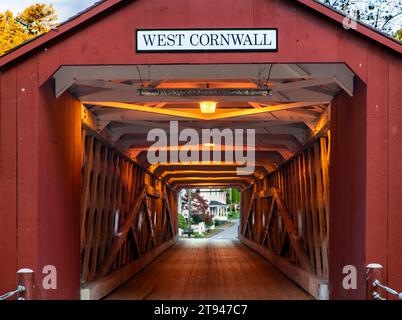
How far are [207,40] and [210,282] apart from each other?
872 cm

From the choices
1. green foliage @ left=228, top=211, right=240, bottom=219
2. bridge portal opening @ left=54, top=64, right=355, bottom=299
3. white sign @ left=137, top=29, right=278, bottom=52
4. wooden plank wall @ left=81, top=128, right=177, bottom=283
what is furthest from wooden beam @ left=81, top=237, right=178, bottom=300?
green foliage @ left=228, top=211, right=240, bottom=219

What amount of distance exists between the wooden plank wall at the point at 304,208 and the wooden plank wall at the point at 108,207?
422 cm

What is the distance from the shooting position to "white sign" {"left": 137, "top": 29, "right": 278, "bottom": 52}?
833cm

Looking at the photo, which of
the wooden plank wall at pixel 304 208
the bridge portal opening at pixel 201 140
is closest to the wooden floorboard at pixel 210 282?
the bridge portal opening at pixel 201 140

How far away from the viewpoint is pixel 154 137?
1766 cm

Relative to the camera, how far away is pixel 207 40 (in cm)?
838

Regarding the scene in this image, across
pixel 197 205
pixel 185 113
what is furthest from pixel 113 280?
pixel 197 205

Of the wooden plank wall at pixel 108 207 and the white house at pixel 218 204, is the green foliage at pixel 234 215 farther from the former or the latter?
the wooden plank wall at pixel 108 207

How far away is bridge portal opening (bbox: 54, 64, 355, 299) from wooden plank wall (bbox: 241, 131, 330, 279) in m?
0.03

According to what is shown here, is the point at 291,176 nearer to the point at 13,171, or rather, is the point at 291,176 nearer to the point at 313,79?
the point at 313,79

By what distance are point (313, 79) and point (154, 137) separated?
7.79 metres

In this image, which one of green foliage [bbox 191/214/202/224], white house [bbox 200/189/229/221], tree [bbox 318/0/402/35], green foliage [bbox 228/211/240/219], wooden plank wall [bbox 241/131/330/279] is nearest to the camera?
wooden plank wall [bbox 241/131/330/279]

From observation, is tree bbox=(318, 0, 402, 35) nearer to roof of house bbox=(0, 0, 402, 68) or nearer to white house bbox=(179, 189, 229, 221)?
roof of house bbox=(0, 0, 402, 68)
